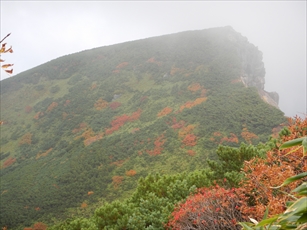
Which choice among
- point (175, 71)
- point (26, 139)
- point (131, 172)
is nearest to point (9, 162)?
point (26, 139)

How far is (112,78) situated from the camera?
51.4 m

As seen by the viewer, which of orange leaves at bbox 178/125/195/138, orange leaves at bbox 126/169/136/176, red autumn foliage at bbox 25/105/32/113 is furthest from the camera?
red autumn foliage at bbox 25/105/32/113

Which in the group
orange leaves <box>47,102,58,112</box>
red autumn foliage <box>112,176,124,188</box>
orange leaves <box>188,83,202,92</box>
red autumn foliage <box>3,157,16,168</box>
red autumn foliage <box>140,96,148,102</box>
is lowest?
red autumn foliage <box>112,176,124,188</box>

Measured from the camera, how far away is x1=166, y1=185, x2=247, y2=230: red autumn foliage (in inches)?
248

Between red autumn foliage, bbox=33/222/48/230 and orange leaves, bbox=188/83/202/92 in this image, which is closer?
red autumn foliage, bbox=33/222/48/230

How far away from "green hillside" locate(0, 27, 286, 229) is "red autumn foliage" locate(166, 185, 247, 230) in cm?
1585

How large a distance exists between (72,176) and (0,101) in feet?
118

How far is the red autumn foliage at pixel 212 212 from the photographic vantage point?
630 cm

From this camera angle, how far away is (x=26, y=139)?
4175 cm

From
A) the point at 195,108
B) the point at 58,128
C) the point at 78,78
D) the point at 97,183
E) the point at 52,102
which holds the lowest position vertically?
the point at 97,183

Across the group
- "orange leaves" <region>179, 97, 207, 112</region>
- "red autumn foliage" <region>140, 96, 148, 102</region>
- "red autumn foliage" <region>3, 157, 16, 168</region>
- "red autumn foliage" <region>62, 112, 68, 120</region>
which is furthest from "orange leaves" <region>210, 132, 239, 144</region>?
"red autumn foliage" <region>3, 157, 16, 168</region>

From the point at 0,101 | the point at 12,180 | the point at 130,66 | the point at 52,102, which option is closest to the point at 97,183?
the point at 12,180

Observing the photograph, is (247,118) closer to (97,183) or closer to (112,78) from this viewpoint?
(97,183)

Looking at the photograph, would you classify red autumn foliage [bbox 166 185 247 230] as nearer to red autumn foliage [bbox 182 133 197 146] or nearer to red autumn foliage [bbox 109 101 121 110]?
red autumn foliage [bbox 182 133 197 146]
